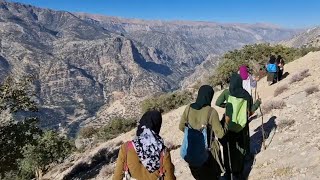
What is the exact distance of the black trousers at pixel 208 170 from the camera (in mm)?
8312

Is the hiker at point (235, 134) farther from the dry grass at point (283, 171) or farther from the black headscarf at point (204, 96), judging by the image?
the black headscarf at point (204, 96)

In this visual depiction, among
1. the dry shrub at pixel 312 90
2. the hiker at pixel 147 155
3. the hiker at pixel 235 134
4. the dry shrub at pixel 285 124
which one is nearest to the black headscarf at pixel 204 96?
the hiker at pixel 235 134

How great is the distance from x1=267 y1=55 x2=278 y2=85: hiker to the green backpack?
1565 centimetres

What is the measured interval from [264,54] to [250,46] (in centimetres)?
363

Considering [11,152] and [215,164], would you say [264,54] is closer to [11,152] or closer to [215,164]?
[11,152]

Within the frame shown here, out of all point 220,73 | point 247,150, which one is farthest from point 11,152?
point 220,73

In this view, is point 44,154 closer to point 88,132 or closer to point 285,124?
point 88,132

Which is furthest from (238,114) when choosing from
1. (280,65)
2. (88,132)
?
(88,132)

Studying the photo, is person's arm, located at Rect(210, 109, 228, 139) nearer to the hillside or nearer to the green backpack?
the green backpack

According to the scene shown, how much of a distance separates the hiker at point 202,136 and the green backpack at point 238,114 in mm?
961

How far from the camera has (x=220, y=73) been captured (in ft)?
169

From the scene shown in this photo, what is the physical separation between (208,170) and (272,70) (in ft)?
58.6

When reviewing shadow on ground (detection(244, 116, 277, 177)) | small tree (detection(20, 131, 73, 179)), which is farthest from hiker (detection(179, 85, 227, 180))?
small tree (detection(20, 131, 73, 179))

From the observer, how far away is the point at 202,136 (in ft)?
26.2
